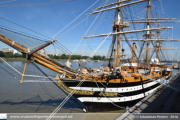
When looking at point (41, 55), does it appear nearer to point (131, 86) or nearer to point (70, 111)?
point (70, 111)

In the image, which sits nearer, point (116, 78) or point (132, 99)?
point (116, 78)

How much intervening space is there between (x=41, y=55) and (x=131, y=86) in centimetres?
734

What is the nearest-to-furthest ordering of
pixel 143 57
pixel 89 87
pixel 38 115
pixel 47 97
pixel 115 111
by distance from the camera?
pixel 89 87
pixel 38 115
pixel 115 111
pixel 47 97
pixel 143 57

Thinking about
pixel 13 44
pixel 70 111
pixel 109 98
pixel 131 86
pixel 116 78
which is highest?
pixel 13 44

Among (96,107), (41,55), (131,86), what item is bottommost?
(96,107)

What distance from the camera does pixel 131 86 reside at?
944cm

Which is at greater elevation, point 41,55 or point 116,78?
point 41,55

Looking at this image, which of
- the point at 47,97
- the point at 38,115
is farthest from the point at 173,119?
the point at 47,97

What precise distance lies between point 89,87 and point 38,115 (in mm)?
4593

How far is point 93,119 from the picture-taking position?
8.24 meters

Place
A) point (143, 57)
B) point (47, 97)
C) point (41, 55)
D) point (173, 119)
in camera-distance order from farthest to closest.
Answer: point (143, 57), point (47, 97), point (41, 55), point (173, 119)

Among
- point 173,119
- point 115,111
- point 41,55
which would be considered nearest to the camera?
point 173,119

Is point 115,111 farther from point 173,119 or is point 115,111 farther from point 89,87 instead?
point 173,119

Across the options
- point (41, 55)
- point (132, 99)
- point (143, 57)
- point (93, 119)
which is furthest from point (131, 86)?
point (143, 57)
